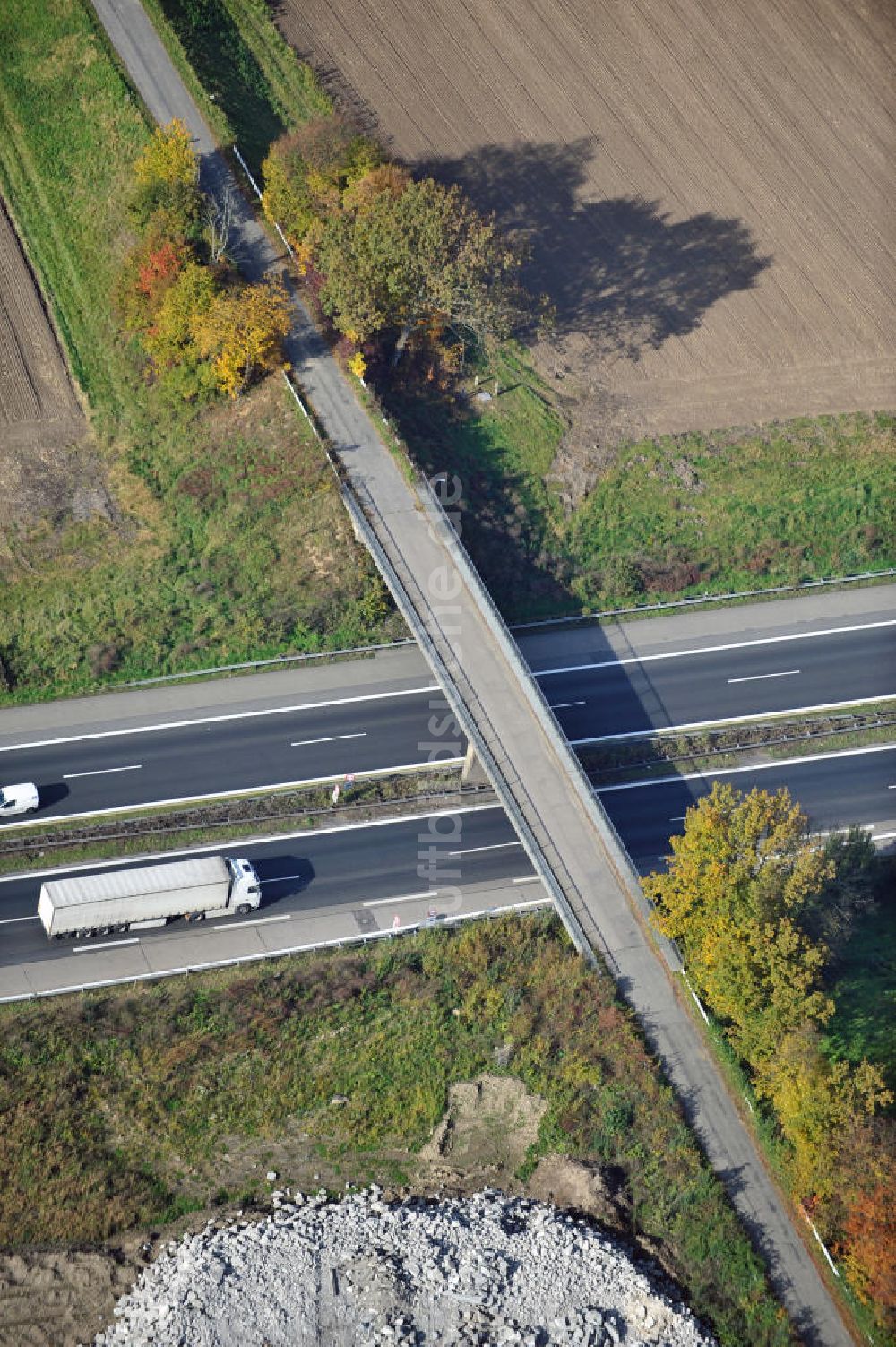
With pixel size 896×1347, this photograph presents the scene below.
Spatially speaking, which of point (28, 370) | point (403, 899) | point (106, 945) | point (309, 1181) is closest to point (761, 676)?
point (403, 899)

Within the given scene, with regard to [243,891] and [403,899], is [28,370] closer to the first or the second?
[243,891]

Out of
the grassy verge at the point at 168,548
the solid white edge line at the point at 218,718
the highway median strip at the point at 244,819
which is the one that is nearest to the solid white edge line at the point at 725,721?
the highway median strip at the point at 244,819

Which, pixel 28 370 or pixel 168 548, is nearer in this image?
pixel 168 548

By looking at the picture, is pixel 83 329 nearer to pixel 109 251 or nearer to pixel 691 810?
pixel 109 251

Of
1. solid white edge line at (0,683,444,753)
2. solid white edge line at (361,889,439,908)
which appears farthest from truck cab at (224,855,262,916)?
solid white edge line at (0,683,444,753)

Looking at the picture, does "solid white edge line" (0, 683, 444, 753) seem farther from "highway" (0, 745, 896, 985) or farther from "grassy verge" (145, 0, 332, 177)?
"grassy verge" (145, 0, 332, 177)

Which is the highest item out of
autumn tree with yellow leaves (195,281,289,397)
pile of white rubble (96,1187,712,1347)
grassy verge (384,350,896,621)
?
autumn tree with yellow leaves (195,281,289,397)

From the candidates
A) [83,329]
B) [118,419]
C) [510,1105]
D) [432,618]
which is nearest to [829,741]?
[432,618]
